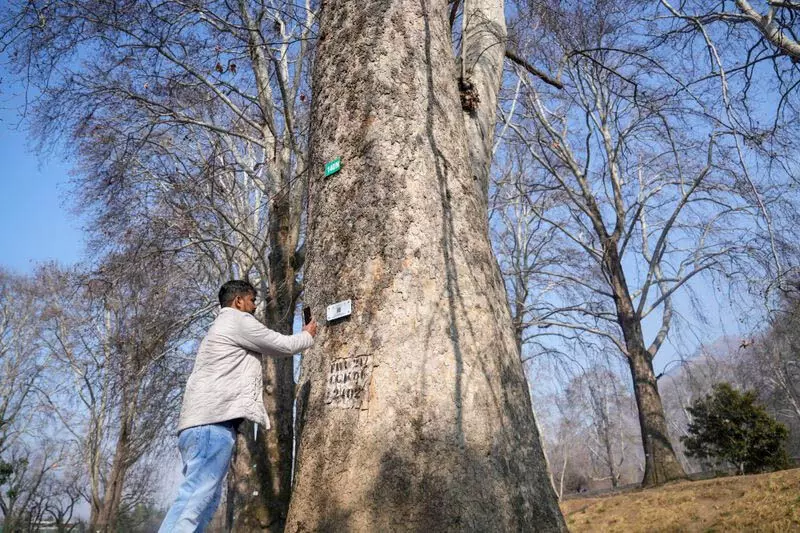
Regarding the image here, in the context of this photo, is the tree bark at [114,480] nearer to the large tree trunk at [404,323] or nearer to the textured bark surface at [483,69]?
the textured bark surface at [483,69]

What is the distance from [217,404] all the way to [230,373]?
0.60ft

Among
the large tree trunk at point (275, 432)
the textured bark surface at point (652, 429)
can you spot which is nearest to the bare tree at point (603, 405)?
→ the textured bark surface at point (652, 429)

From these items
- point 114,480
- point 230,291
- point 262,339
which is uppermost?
point 230,291

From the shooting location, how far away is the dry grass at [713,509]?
4824 mm

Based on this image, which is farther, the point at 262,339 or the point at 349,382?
the point at 262,339

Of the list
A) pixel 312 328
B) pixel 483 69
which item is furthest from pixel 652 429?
pixel 312 328

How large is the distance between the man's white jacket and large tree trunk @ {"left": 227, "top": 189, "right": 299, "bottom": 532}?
3.51 meters

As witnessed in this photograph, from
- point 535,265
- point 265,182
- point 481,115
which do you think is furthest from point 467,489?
point 535,265

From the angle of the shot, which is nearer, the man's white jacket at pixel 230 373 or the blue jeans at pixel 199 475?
the blue jeans at pixel 199 475

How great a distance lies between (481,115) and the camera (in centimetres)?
318

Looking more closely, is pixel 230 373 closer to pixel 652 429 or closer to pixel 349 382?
pixel 349 382

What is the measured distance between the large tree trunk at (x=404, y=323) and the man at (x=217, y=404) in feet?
1.64

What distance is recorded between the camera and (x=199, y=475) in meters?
2.67

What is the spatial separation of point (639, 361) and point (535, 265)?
5514mm
